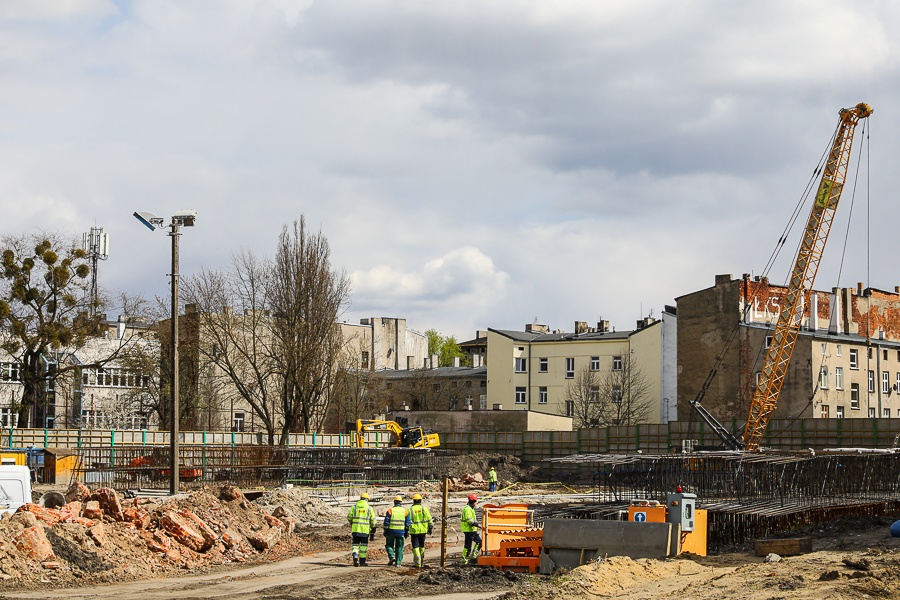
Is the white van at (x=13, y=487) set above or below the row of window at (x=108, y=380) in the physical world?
below

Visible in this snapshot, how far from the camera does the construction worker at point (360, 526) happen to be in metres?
22.0

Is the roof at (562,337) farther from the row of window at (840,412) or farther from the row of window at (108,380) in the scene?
the row of window at (108,380)

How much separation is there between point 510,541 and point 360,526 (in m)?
3.09

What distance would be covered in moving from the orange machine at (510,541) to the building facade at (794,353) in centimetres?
4603

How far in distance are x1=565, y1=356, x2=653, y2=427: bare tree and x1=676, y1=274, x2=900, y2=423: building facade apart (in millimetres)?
5321

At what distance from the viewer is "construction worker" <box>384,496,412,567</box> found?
2198 centimetres

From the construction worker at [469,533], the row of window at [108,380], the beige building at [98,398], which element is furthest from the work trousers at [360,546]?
the row of window at [108,380]

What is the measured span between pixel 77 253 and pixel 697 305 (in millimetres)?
39881

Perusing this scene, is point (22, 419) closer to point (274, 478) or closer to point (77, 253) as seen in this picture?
point (77, 253)

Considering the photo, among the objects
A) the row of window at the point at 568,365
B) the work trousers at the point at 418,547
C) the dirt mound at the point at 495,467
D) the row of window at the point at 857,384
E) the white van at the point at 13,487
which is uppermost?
the row of window at the point at 568,365

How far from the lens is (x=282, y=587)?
19828mm

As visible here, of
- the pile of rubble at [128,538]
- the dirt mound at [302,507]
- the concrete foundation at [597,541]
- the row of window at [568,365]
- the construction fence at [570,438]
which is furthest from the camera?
the row of window at [568,365]

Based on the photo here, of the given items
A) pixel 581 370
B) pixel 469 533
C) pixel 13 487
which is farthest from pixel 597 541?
pixel 581 370

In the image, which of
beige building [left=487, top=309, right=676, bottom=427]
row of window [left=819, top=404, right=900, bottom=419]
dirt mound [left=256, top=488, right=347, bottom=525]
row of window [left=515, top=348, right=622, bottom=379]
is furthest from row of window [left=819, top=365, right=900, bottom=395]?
dirt mound [left=256, top=488, right=347, bottom=525]
